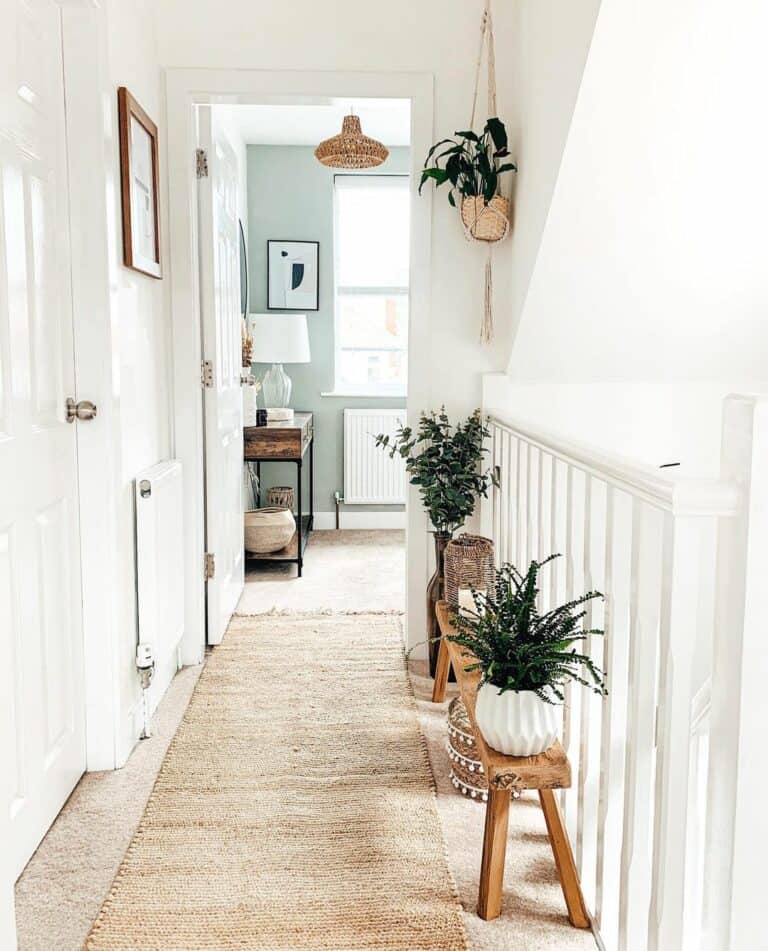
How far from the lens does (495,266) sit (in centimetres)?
306

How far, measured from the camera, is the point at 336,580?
171 inches

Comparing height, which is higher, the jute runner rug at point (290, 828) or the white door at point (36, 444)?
the white door at point (36, 444)

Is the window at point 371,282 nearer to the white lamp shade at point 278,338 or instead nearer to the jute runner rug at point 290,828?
the white lamp shade at point 278,338

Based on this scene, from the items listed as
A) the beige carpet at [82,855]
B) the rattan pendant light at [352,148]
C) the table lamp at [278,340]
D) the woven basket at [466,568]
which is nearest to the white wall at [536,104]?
the woven basket at [466,568]

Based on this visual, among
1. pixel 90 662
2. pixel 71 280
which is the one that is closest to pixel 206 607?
pixel 90 662

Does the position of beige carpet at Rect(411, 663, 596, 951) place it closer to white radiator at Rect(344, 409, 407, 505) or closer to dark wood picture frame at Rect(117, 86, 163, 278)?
dark wood picture frame at Rect(117, 86, 163, 278)

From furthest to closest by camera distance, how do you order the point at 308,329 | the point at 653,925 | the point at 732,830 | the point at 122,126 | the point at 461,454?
the point at 308,329, the point at 461,454, the point at 122,126, the point at 653,925, the point at 732,830

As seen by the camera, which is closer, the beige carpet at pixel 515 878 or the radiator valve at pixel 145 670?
the beige carpet at pixel 515 878

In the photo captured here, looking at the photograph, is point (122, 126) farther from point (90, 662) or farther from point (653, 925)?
point (653, 925)

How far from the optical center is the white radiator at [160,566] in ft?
8.18

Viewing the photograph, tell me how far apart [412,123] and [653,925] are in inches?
101

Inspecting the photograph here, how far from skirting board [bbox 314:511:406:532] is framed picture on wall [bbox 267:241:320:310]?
4.44 ft

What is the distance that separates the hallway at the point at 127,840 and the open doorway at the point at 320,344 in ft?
5.96

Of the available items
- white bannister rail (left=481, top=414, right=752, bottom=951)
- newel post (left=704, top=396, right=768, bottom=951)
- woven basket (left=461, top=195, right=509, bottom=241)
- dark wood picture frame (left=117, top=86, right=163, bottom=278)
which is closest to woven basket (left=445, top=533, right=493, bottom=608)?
white bannister rail (left=481, top=414, right=752, bottom=951)
